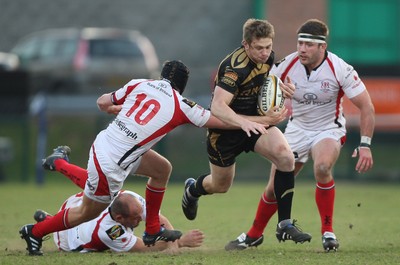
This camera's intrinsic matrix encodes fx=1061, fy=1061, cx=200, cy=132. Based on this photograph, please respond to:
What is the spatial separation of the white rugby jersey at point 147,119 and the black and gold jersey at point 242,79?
17.8 inches

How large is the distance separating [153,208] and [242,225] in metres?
2.80

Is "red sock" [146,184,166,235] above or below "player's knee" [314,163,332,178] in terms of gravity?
below

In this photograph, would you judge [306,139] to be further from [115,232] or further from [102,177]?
[102,177]

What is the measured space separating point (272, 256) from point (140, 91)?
183 centimetres

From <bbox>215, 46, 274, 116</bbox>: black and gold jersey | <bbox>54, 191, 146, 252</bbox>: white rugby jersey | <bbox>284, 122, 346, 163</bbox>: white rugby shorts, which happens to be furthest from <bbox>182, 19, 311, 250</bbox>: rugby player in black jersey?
<bbox>54, 191, 146, 252</bbox>: white rugby jersey

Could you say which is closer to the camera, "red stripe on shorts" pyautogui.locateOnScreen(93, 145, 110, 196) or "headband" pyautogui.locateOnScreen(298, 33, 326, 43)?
"red stripe on shorts" pyautogui.locateOnScreen(93, 145, 110, 196)

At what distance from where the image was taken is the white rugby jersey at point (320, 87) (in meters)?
9.95

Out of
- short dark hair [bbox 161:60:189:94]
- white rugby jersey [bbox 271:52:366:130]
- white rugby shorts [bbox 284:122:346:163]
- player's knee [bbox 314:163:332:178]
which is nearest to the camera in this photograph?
short dark hair [bbox 161:60:189:94]

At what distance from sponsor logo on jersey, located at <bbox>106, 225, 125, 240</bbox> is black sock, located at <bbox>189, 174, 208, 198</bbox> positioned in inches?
41.2

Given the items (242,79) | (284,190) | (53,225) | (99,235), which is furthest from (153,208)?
(242,79)

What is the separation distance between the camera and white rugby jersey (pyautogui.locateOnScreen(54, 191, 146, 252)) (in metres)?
9.38

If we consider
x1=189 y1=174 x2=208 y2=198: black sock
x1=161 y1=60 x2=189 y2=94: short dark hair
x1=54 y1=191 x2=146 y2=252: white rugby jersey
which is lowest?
x1=54 y1=191 x2=146 y2=252: white rugby jersey

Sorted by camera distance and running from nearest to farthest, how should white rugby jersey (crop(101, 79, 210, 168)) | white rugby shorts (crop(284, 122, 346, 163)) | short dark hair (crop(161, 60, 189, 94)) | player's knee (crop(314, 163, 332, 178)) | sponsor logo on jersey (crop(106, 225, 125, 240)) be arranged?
white rugby jersey (crop(101, 79, 210, 168)) → short dark hair (crop(161, 60, 189, 94)) → sponsor logo on jersey (crop(106, 225, 125, 240)) → player's knee (crop(314, 163, 332, 178)) → white rugby shorts (crop(284, 122, 346, 163))

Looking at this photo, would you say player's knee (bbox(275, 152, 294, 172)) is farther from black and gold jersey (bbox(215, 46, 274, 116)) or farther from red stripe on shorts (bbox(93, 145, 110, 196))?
red stripe on shorts (bbox(93, 145, 110, 196))
